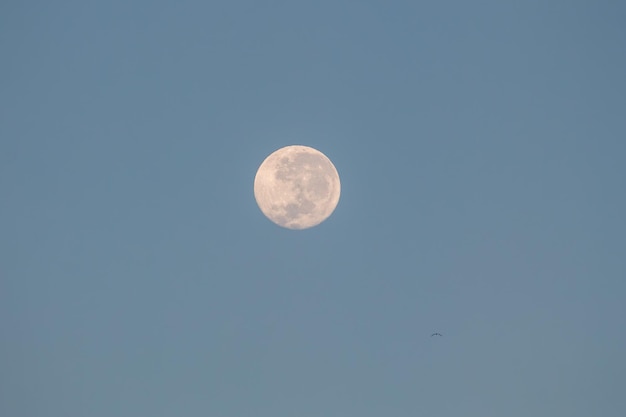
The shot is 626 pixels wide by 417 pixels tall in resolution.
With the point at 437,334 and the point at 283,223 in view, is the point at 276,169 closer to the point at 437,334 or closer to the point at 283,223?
the point at 283,223

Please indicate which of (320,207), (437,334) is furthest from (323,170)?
(437,334)

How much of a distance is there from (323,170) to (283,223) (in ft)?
18.2

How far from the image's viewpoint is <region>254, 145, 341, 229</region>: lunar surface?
6075 centimetres

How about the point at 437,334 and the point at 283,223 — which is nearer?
the point at 283,223

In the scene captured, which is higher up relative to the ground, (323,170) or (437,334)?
(323,170)

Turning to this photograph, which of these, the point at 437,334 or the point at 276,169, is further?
the point at 437,334

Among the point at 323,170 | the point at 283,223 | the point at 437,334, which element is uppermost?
the point at 323,170

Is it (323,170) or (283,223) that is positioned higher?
(323,170)

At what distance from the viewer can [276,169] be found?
61844 millimetres

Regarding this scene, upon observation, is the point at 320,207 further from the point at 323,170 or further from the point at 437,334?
the point at 437,334

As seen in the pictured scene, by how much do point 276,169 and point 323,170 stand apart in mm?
4020

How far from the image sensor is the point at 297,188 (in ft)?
198

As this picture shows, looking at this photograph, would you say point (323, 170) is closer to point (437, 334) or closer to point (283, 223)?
point (283, 223)

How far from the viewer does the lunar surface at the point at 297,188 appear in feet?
199
